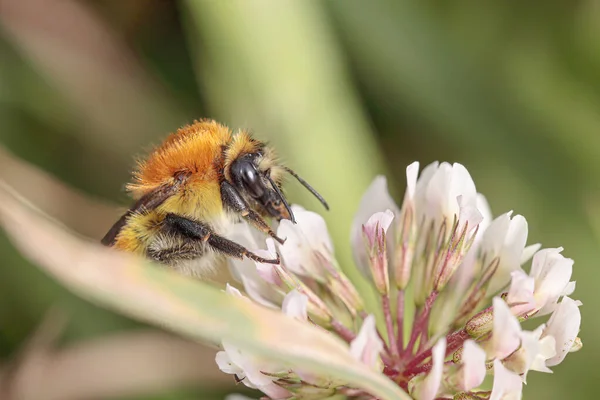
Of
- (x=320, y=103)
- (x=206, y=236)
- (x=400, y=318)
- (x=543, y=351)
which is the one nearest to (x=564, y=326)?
(x=543, y=351)

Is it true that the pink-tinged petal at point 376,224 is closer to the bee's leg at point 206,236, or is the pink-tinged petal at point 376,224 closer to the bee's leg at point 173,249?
the bee's leg at point 206,236

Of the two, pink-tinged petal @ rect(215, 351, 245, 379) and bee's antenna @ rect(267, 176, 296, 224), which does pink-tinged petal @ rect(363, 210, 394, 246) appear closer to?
bee's antenna @ rect(267, 176, 296, 224)

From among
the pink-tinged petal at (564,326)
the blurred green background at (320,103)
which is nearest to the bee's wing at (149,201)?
the pink-tinged petal at (564,326)

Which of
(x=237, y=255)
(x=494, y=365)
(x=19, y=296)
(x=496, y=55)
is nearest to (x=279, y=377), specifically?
(x=237, y=255)

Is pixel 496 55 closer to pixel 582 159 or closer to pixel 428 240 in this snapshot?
pixel 582 159

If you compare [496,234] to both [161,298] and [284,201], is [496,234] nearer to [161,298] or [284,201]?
[284,201]

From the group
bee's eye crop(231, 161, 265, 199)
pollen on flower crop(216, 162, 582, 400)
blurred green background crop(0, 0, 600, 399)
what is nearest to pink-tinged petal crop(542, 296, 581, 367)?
pollen on flower crop(216, 162, 582, 400)

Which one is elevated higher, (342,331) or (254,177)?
(254,177)

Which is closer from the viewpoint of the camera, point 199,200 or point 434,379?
point 434,379
